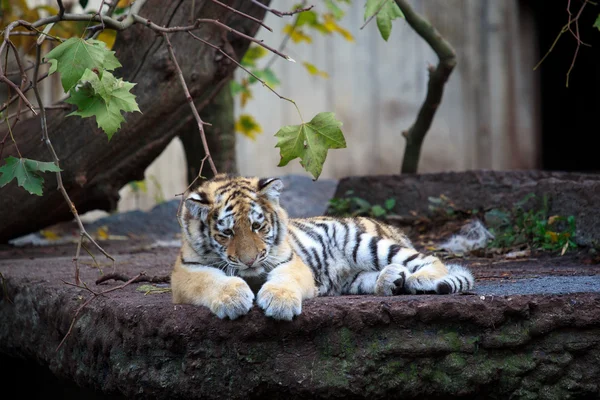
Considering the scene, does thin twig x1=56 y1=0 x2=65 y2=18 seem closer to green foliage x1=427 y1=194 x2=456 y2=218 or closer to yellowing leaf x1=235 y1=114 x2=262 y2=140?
green foliage x1=427 y1=194 x2=456 y2=218

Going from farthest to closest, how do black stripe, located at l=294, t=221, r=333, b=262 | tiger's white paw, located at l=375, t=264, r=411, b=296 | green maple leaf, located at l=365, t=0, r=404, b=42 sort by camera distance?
1. black stripe, located at l=294, t=221, r=333, b=262
2. green maple leaf, located at l=365, t=0, r=404, b=42
3. tiger's white paw, located at l=375, t=264, r=411, b=296

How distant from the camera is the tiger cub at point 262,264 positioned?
110 inches

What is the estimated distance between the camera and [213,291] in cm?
283

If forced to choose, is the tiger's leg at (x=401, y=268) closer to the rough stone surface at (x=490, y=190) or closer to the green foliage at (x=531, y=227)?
the green foliage at (x=531, y=227)

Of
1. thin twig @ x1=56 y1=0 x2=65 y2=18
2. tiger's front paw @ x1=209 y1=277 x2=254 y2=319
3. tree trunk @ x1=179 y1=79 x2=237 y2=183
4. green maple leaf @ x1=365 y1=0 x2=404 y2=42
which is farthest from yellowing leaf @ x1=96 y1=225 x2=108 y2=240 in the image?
tiger's front paw @ x1=209 y1=277 x2=254 y2=319

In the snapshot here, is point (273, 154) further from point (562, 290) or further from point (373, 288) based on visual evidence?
point (562, 290)

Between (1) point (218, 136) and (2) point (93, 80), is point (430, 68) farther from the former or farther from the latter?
(2) point (93, 80)

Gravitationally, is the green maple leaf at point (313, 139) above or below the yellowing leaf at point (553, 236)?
above

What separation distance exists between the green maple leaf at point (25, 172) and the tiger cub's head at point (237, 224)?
595 mm

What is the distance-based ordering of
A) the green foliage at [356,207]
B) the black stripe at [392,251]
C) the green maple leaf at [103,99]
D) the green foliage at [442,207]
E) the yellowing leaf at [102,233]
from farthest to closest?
the yellowing leaf at [102,233] → the green foliage at [356,207] → the green foliage at [442,207] → the black stripe at [392,251] → the green maple leaf at [103,99]

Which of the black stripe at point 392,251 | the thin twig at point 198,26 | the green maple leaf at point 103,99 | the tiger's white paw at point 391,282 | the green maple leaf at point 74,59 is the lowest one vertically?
the tiger's white paw at point 391,282

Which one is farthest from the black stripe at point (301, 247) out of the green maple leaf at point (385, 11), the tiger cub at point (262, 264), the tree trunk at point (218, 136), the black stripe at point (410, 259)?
the tree trunk at point (218, 136)

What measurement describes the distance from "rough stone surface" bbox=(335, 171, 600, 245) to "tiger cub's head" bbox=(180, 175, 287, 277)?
2184 millimetres

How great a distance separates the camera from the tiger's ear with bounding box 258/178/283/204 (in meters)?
3.28
